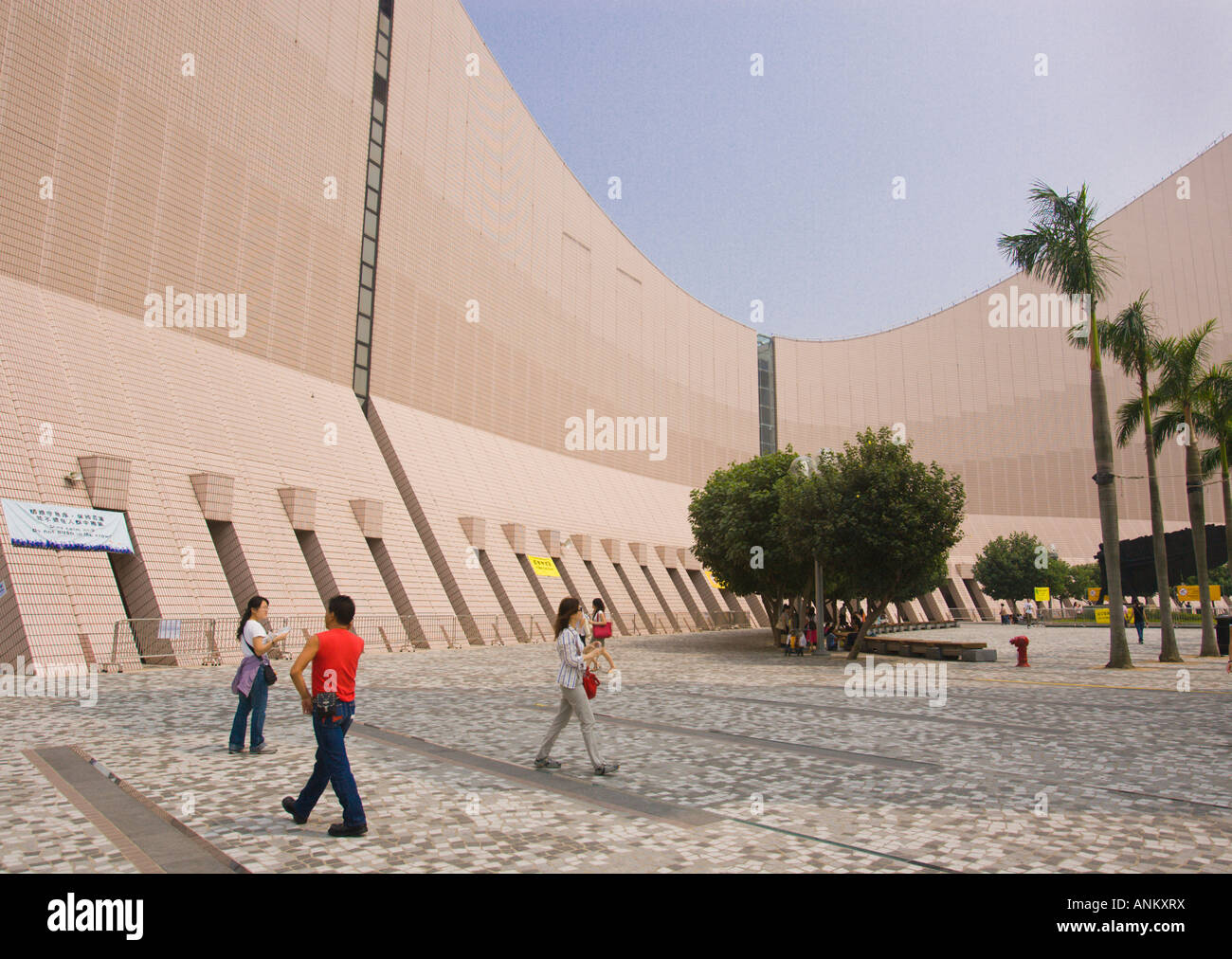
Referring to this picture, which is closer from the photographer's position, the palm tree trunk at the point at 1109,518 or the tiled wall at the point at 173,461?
the tiled wall at the point at 173,461

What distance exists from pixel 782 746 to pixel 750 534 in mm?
22271

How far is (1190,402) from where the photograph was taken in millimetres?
23297

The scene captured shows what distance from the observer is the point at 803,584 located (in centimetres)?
3061

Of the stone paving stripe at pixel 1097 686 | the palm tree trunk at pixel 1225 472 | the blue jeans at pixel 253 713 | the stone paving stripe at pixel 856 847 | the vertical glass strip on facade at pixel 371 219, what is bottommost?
the stone paving stripe at pixel 1097 686

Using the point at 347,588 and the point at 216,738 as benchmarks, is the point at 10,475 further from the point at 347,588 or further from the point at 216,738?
the point at 216,738

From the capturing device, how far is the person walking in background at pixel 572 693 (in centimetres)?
750

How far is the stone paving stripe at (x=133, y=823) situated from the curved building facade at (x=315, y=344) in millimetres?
10755

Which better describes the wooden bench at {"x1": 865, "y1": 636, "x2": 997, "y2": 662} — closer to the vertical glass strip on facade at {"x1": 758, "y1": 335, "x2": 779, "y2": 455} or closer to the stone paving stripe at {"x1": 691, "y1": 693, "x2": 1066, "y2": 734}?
the stone paving stripe at {"x1": 691, "y1": 693, "x2": 1066, "y2": 734}

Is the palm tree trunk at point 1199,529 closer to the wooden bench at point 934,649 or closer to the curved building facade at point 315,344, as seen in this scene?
the wooden bench at point 934,649

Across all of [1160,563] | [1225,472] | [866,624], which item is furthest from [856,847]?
[1225,472]

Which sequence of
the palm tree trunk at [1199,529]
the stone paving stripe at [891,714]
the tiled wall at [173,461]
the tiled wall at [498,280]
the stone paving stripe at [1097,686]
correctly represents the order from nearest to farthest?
the stone paving stripe at [891,714], the stone paving stripe at [1097,686], the tiled wall at [173,461], the palm tree trunk at [1199,529], the tiled wall at [498,280]

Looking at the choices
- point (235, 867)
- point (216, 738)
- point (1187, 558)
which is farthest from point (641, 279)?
point (235, 867)

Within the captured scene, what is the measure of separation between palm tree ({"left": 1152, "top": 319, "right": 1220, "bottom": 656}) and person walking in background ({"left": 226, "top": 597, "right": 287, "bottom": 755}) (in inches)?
955

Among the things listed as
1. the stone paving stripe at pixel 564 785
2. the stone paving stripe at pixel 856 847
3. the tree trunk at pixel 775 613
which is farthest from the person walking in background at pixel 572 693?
the tree trunk at pixel 775 613
